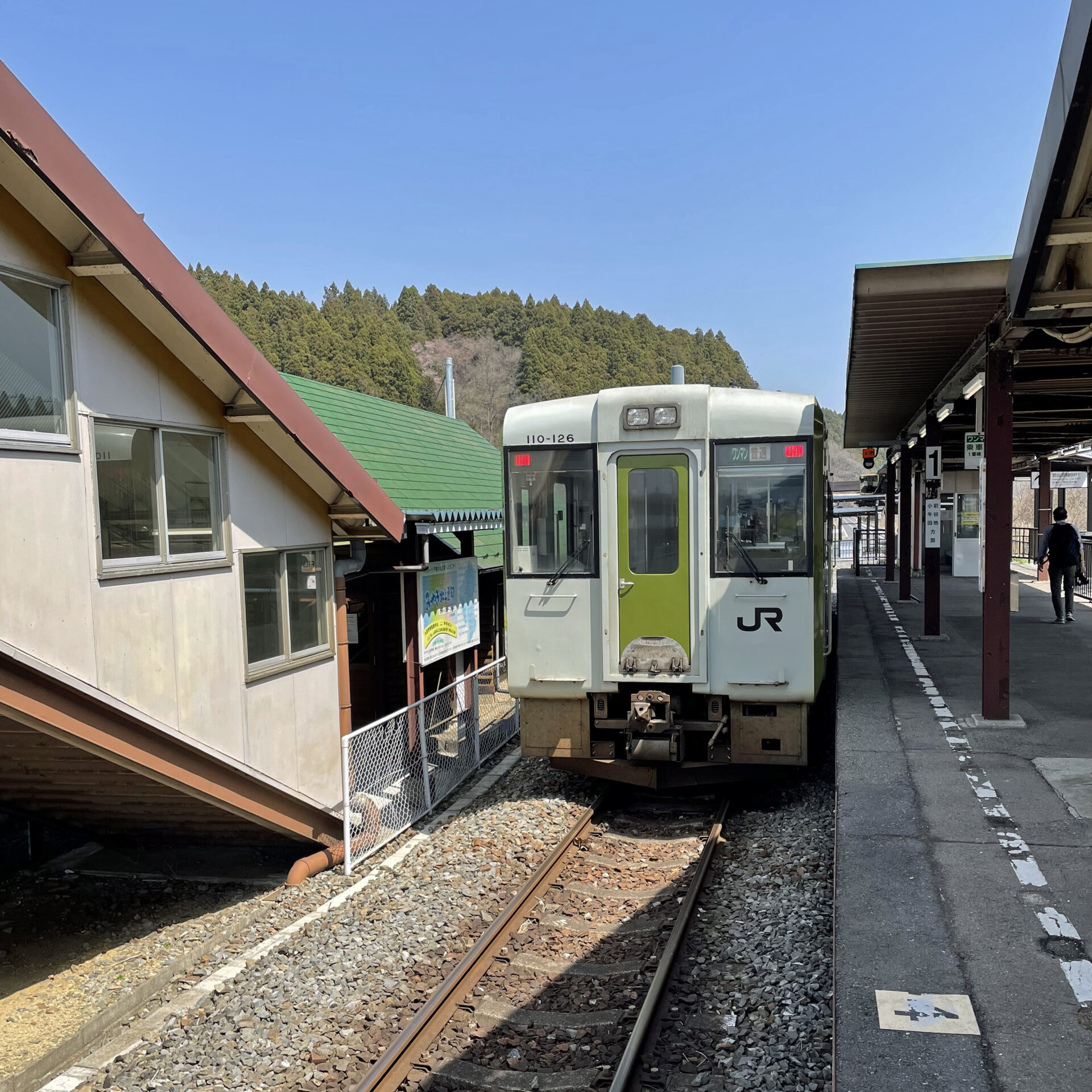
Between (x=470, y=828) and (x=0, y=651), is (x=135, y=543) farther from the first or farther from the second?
(x=470, y=828)

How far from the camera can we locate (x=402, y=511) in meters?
8.35

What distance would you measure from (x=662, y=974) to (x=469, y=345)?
236 ft

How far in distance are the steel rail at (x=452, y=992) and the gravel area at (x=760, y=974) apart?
1104 mm

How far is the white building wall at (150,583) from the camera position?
4645 mm

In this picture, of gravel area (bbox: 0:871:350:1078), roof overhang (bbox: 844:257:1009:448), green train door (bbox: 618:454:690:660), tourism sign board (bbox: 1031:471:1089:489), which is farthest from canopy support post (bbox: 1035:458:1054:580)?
gravel area (bbox: 0:871:350:1078)

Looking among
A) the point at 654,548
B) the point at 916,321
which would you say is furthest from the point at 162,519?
the point at 916,321

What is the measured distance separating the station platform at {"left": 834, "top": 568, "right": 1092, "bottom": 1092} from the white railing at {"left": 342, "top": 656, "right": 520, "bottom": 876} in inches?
145

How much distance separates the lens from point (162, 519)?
580cm

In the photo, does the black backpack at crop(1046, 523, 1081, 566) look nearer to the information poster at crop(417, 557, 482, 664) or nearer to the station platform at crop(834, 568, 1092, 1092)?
the station platform at crop(834, 568, 1092, 1092)

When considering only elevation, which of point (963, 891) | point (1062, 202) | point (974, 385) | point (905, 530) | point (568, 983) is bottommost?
point (568, 983)

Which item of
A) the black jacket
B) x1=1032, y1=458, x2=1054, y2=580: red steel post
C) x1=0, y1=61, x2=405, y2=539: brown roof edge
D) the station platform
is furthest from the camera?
x1=1032, y1=458, x2=1054, y2=580: red steel post

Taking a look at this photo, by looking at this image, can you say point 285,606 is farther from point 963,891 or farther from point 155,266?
point 963,891

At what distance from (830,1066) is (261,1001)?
118 inches

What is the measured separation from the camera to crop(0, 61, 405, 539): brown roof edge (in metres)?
4.23
